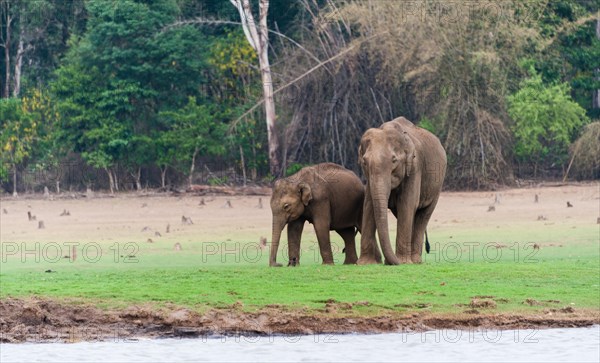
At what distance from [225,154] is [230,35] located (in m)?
4.17

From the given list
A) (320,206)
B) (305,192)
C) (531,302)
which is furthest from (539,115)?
(531,302)

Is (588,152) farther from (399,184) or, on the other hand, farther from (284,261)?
(399,184)

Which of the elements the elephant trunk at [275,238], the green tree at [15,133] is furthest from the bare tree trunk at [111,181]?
the elephant trunk at [275,238]

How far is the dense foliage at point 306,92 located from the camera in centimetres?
3600

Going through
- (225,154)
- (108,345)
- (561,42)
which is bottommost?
(108,345)

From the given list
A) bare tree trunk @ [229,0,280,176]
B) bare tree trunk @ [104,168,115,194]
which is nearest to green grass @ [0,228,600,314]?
bare tree trunk @ [229,0,280,176]

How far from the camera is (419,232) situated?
20578 millimetres

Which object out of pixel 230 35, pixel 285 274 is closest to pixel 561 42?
pixel 230 35

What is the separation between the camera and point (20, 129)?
42000 mm

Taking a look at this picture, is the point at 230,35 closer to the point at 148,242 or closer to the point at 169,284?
the point at 148,242

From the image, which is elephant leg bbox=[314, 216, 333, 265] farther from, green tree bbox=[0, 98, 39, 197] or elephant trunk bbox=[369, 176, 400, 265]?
green tree bbox=[0, 98, 39, 197]

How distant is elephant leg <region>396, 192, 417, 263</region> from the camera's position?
762 inches

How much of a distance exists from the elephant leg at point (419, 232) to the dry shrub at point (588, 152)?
15.8 metres

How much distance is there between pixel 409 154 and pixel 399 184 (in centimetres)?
47
